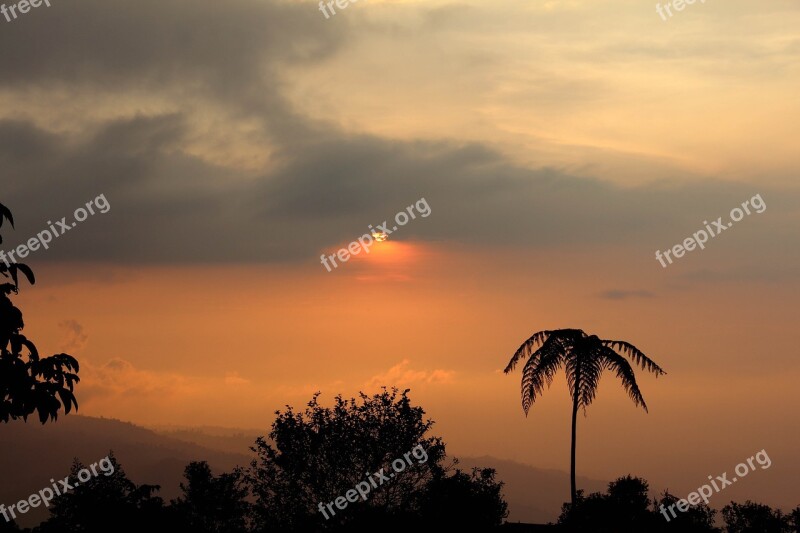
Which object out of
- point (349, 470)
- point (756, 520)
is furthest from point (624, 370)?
point (756, 520)

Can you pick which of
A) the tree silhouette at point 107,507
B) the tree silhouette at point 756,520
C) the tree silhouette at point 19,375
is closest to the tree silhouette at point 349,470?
the tree silhouette at point 107,507

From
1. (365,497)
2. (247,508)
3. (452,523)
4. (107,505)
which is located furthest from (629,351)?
(247,508)

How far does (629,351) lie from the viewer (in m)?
39.6

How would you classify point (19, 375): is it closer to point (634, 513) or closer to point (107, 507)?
point (107, 507)

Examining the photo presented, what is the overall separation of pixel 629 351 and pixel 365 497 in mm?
22883

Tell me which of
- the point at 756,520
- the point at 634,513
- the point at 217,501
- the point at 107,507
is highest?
the point at 217,501

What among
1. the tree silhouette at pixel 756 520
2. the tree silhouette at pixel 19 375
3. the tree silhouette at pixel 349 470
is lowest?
the tree silhouette at pixel 756 520

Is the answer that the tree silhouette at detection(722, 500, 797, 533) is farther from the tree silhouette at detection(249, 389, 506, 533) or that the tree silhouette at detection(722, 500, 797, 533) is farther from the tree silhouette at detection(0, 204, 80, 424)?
the tree silhouette at detection(0, 204, 80, 424)

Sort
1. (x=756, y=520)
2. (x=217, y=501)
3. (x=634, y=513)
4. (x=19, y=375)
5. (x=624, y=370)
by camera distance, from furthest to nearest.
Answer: (x=756, y=520)
(x=217, y=501)
(x=634, y=513)
(x=624, y=370)
(x=19, y=375)

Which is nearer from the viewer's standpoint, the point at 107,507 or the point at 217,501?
the point at 107,507

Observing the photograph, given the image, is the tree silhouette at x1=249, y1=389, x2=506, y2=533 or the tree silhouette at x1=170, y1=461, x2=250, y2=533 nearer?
the tree silhouette at x1=249, y1=389, x2=506, y2=533

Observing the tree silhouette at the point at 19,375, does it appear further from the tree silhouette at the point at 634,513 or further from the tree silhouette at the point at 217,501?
the tree silhouette at the point at 217,501

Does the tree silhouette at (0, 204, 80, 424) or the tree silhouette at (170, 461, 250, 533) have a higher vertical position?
the tree silhouette at (170, 461, 250, 533)

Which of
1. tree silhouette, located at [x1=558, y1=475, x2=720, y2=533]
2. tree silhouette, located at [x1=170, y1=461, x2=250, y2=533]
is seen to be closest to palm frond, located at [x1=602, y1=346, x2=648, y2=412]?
tree silhouette, located at [x1=558, y1=475, x2=720, y2=533]
